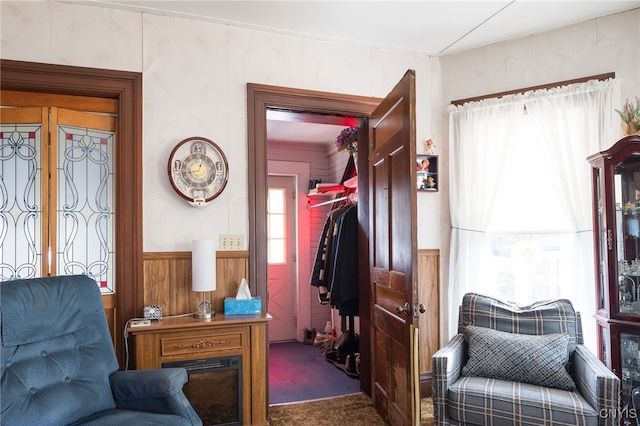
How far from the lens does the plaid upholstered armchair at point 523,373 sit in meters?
2.09

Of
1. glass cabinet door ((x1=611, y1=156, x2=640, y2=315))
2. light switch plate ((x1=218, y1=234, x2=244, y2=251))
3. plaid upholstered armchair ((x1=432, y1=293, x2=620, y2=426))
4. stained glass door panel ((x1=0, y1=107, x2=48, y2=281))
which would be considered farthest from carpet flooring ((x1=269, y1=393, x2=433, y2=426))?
stained glass door panel ((x1=0, y1=107, x2=48, y2=281))

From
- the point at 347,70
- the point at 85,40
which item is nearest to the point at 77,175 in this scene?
the point at 85,40

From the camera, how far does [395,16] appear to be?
2.86 meters

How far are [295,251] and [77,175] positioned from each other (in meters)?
3.07

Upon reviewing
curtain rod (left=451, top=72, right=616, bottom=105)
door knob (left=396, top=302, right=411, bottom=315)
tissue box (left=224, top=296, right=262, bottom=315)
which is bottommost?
tissue box (left=224, top=296, right=262, bottom=315)

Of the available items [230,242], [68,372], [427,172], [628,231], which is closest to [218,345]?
[230,242]

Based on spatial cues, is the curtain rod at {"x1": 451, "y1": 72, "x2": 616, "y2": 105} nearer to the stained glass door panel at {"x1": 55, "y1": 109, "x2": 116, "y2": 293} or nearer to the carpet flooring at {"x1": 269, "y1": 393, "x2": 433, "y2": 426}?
the carpet flooring at {"x1": 269, "y1": 393, "x2": 433, "y2": 426}

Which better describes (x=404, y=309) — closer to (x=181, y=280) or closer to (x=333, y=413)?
(x=333, y=413)

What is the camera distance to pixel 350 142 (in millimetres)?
3773

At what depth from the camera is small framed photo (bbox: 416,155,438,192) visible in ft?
11.3

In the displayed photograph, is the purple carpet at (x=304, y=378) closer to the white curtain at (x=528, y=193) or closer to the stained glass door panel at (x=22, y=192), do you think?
the white curtain at (x=528, y=193)

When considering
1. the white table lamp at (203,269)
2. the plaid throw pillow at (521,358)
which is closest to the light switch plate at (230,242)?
the white table lamp at (203,269)

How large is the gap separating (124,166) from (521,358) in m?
2.58

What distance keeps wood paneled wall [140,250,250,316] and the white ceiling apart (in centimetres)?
155
